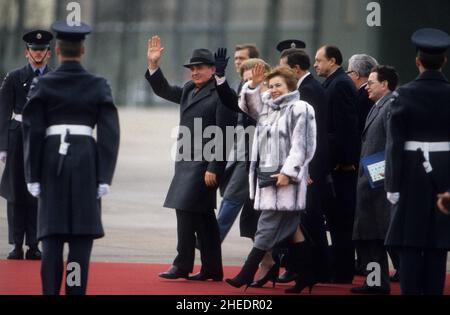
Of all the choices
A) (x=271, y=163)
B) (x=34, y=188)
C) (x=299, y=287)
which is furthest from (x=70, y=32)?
(x=299, y=287)

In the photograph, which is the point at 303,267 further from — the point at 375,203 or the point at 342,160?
the point at 342,160

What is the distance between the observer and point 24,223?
11938mm

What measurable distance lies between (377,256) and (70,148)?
2.95 meters

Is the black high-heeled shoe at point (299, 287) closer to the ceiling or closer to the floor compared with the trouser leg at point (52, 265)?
closer to the floor

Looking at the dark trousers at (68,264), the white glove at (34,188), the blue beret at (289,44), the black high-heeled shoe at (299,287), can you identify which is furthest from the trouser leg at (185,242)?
the white glove at (34,188)

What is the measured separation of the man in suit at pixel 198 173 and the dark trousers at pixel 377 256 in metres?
1.11

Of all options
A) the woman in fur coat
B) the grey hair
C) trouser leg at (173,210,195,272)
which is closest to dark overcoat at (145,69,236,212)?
trouser leg at (173,210,195,272)

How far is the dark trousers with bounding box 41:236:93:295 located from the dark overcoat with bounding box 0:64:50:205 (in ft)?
10.8

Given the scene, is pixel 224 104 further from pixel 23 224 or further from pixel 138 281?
pixel 23 224

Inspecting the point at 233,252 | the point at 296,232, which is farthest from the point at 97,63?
the point at 296,232

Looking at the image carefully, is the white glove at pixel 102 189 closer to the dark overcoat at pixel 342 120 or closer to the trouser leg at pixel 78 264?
the trouser leg at pixel 78 264

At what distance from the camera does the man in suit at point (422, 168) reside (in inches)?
339

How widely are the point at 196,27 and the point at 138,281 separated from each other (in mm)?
37546
